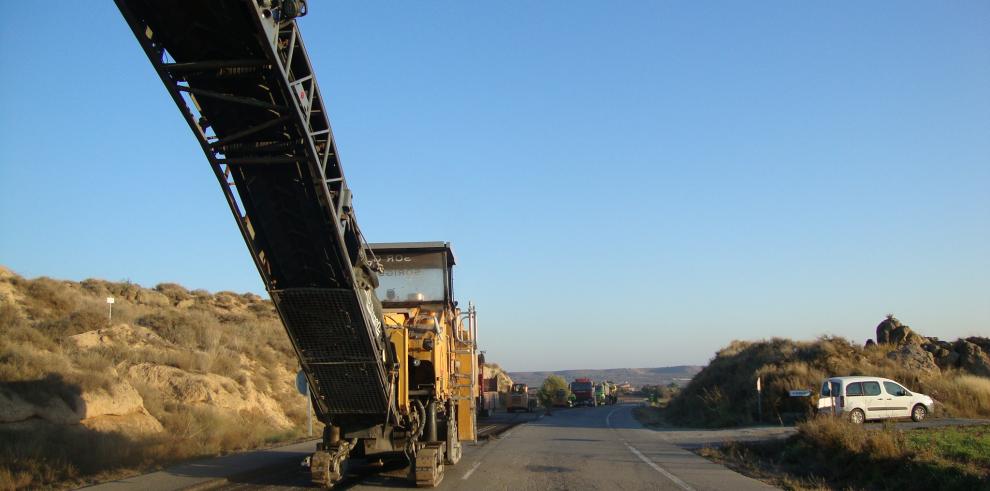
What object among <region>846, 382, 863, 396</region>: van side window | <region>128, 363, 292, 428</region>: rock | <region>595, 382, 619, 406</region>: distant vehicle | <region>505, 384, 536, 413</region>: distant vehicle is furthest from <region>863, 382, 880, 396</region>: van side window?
<region>595, 382, 619, 406</region>: distant vehicle

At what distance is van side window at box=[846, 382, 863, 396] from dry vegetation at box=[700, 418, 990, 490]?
18.8ft

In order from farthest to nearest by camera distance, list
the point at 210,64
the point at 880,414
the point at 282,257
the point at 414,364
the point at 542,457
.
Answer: the point at 880,414, the point at 542,457, the point at 414,364, the point at 282,257, the point at 210,64

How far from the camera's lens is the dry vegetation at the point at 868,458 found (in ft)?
40.0

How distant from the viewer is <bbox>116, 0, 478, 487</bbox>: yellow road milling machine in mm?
8406

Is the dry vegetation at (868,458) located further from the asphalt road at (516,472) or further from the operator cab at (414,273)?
the operator cab at (414,273)

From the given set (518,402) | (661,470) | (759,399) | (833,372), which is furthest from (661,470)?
(518,402)

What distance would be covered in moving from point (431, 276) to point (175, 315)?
902 inches

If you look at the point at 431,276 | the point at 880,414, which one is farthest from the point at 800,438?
the point at 431,276

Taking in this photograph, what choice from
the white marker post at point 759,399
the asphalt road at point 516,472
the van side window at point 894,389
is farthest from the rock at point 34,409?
the white marker post at point 759,399

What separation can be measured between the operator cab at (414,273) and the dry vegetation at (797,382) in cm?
1619

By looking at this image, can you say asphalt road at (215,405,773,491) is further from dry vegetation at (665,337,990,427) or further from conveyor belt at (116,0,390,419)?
dry vegetation at (665,337,990,427)

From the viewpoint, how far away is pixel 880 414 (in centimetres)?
2406

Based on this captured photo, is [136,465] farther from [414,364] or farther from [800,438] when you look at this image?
[800,438]

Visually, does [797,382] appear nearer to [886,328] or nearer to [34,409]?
[886,328]
